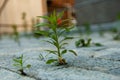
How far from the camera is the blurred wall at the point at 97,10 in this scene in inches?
207

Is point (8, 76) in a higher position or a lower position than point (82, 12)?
lower

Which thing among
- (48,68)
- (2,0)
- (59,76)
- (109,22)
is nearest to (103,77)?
(59,76)

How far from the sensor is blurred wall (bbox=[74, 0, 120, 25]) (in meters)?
5.25

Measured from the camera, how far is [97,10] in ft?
18.2

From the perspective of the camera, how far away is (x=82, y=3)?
5848mm

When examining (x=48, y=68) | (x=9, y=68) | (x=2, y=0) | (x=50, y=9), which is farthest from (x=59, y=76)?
(x=50, y=9)

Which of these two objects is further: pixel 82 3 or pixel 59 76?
pixel 82 3

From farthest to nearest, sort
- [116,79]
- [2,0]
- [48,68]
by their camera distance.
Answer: [2,0] → [48,68] → [116,79]

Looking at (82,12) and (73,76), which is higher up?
(82,12)

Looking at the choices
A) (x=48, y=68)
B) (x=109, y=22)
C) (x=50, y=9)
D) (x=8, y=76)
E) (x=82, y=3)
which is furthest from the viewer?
(x=50, y=9)

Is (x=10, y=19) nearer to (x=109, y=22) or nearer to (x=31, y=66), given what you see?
(x=109, y=22)

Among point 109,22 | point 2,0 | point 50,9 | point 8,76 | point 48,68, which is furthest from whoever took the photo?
point 50,9

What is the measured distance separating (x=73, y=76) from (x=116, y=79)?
0.18m

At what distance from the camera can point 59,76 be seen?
1.18 m
